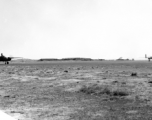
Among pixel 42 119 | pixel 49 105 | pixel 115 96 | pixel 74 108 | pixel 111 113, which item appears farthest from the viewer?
pixel 115 96

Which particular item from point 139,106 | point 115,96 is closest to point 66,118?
point 139,106

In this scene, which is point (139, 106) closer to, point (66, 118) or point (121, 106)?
point (121, 106)

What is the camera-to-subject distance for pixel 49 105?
34.5 feet

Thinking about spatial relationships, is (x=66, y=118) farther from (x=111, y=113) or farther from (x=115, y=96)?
(x=115, y=96)

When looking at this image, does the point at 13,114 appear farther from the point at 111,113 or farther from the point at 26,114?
the point at 111,113

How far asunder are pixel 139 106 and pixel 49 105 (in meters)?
4.70

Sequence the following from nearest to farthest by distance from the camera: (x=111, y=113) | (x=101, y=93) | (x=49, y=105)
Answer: (x=111, y=113) < (x=49, y=105) < (x=101, y=93)

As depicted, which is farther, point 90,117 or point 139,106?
point 139,106

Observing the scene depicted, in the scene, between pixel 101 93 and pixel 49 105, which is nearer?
pixel 49 105

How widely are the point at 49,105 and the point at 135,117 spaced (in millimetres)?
4630

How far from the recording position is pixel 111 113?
8641 mm

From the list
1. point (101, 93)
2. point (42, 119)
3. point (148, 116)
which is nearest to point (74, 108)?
point (42, 119)

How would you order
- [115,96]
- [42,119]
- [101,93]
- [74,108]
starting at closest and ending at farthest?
[42,119], [74,108], [115,96], [101,93]

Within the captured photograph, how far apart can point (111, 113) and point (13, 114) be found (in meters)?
4.36
